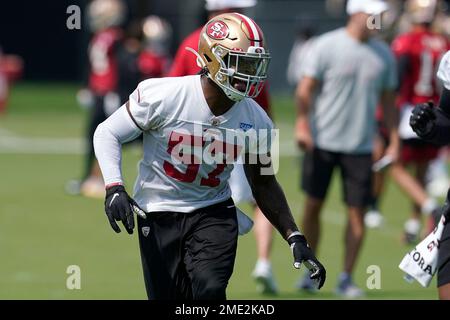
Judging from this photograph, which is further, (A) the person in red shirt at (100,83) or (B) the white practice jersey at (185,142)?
(A) the person in red shirt at (100,83)

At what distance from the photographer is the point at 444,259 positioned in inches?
237

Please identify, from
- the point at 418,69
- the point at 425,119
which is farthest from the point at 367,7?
the point at 425,119

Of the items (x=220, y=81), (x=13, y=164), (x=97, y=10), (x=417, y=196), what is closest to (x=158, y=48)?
(x=97, y=10)

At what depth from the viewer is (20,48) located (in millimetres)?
34250

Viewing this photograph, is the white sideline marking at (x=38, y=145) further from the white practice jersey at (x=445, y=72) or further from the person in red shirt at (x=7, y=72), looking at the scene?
the white practice jersey at (x=445, y=72)

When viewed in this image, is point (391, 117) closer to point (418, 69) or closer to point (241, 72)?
point (418, 69)

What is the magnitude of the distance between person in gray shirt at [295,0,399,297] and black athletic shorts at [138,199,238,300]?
131 inches

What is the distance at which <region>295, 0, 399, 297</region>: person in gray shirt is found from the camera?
948 centimetres

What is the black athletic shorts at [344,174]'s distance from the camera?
31.2ft

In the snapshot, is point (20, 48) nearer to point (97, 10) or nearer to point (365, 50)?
point (97, 10)

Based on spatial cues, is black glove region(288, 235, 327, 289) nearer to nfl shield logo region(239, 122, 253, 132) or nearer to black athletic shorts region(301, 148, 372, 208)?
nfl shield logo region(239, 122, 253, 132)

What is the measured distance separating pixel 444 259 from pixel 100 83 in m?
9.96

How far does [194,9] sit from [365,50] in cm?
2372

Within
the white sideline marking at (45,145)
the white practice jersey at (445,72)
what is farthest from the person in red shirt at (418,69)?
the white sideline marking at (45,145)
